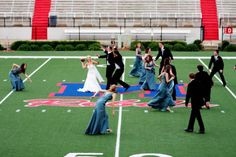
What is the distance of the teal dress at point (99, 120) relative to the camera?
59.8 feet

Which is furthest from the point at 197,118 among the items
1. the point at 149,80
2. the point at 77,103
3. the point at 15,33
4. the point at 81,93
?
the point at 15,33

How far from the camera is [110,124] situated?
19.9 metres

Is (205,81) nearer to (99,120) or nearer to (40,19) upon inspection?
(99,120)

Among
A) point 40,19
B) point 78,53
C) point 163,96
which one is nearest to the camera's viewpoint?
point 163,96

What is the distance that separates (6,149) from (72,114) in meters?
4.84

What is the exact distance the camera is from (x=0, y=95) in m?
24.9

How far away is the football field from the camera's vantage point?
16.8 m

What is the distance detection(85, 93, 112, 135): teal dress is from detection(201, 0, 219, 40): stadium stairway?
32688 millimetres

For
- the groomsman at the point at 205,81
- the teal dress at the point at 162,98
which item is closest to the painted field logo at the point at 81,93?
the groomsman at the point at 205,81

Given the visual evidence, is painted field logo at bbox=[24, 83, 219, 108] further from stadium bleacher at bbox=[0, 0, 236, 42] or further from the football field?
stadium bleacher at bbox=[0, 0, 236, 42]

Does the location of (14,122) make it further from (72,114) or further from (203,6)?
(203,6)

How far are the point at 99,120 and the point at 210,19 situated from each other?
1405 inches

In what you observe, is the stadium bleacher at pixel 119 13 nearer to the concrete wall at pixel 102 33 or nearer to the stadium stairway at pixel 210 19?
the stadium stairway at pixel 210 19

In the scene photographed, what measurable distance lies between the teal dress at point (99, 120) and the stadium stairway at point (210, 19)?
107 ft
